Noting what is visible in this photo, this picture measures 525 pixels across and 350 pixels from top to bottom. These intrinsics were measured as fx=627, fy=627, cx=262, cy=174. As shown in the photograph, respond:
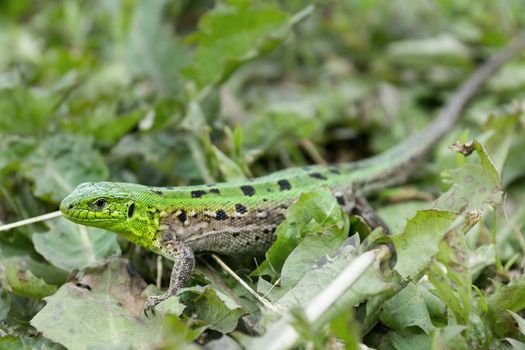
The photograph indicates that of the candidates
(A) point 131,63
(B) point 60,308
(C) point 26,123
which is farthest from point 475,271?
(A) point 131,63

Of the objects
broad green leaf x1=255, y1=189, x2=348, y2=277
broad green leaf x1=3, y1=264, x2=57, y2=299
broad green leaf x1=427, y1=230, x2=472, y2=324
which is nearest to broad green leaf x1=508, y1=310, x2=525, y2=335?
broad green leaf x1=427, y1=230, x2=472, y2=324

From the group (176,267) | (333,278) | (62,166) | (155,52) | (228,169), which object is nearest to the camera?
(333,278)

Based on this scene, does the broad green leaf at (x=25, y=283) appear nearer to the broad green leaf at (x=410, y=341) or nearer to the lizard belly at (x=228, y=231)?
the lizard belly at (x=228, y=231)

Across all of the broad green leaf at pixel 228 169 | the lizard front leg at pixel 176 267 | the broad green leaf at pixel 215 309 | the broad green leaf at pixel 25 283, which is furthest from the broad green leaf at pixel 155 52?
the broad green leaf at pixel 215 309

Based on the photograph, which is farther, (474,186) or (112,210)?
(112,210)

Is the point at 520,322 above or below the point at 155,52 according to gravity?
below

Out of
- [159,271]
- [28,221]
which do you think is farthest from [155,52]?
[159,271]

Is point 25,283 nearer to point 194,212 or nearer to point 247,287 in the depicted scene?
point 194,212
